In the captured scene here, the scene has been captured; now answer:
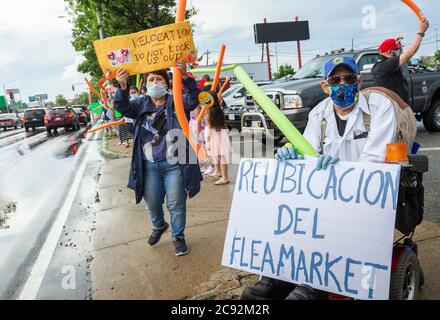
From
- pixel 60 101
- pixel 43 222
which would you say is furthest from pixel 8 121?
pixel 60 101

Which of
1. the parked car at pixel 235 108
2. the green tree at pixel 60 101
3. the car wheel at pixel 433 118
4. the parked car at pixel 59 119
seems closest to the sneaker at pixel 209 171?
the parked car at pixel 235 108

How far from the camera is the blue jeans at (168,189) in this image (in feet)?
12.6

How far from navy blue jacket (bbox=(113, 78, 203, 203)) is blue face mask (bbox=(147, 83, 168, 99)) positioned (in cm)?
9

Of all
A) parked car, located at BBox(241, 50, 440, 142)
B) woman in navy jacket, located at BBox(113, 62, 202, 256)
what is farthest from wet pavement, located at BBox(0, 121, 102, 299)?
parked car, located at BBox(241, 50, 440, 142)

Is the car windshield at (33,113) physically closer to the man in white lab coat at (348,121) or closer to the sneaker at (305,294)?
the man in white lab coat at (348,121)

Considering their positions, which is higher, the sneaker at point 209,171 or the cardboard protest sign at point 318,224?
the cardboard protest sign at point 318,224

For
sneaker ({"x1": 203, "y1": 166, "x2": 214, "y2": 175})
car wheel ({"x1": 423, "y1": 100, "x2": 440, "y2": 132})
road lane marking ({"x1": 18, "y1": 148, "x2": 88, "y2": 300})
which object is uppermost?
car wheel ({"x1": 423, "y1": 100, "x2": 440, "y2": 132})

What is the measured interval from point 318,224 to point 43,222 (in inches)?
181

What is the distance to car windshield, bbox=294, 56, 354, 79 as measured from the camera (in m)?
7.96

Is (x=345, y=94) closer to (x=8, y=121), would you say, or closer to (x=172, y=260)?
(x=172, y=260)

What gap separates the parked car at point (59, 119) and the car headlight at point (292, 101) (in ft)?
69.5

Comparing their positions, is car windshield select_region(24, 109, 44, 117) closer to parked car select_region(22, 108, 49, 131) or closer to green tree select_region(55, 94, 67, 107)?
parked car select_region(22, 108, 49, 131)
